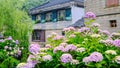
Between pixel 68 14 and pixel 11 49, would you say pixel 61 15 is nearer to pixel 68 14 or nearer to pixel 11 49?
pixel 68 14

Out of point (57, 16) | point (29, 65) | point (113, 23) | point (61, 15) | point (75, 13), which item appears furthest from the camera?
point (57, 16)

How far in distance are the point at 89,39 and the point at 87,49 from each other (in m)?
0.40

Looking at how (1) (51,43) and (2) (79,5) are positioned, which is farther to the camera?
(2) (79,5)

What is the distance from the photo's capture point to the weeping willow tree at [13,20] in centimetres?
1803

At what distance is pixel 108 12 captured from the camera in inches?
764

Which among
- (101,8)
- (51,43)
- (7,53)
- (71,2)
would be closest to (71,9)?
(71,2)

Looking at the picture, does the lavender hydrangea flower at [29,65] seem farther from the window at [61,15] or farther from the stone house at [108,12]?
the window at [61,15]

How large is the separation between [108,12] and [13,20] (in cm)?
676

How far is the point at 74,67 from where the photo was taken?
3488 mm

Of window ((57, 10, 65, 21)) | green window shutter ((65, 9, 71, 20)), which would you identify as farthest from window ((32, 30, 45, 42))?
green window shutter ((65, 9, 71, 20))

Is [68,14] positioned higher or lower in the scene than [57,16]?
higher

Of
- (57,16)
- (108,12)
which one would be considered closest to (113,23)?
(108,12)

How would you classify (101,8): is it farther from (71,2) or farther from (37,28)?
(37,28)

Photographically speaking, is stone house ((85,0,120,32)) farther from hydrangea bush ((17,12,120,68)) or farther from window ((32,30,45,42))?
hydrangea bush ((17,12,120,68))
